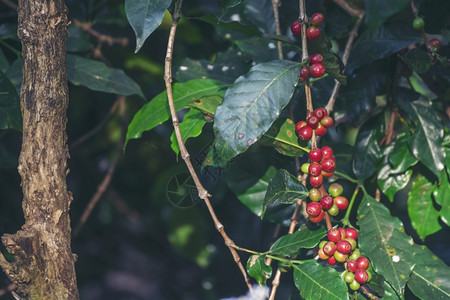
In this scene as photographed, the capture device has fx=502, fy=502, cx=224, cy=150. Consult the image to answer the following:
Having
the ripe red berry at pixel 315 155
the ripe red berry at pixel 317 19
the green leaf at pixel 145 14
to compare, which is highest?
the green leaf at pixel 145 14

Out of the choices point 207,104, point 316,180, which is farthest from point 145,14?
point 316,180

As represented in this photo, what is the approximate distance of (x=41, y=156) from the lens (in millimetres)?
887

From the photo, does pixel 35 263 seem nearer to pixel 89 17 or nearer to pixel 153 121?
pixel 153 121

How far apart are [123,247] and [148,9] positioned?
207cm

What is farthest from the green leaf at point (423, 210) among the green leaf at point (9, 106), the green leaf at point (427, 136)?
the green leaf at point (9, 106)

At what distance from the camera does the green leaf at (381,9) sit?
2.16 ft

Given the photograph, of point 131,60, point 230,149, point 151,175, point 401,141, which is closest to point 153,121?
point 230,149

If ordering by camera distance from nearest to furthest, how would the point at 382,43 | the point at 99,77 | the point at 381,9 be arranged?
the point at 381,9
the point at 382,43
the point at 99,77

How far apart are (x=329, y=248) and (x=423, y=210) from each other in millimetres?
351

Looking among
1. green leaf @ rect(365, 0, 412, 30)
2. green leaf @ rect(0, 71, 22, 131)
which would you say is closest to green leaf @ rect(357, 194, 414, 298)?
green leaf @ rect(365, 0, 412, 30)

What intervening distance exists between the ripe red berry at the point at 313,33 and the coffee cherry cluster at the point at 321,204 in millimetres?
287

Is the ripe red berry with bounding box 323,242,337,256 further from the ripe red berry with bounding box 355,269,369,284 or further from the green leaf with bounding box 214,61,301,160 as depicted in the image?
the green leaf with bounding box 214,61,301,160

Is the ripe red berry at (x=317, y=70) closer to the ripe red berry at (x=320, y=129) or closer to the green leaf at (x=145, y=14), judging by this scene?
the ripe red berry at (x=320, y=129)

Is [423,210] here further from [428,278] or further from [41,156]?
[41,156]
